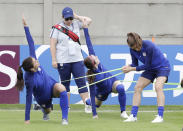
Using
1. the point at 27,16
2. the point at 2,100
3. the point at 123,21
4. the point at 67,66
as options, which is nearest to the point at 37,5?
the point at 27,16

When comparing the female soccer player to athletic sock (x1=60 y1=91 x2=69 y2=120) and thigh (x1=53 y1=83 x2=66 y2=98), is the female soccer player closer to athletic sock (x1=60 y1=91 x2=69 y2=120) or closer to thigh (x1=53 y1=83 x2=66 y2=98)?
thigh (x1=53 y1=83 x2=66 y2=98)

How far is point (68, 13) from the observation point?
9023 mm

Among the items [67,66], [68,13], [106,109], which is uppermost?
[68,13]

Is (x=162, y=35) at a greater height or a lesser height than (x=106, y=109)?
greater

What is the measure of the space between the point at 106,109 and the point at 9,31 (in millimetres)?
6956

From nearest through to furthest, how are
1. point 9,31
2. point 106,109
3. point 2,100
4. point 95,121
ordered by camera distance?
point 95,121
point 106,109
point 2,100
point 9,31

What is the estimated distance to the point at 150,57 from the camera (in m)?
8.05

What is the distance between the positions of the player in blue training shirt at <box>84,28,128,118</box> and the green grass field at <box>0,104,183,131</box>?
23 cm

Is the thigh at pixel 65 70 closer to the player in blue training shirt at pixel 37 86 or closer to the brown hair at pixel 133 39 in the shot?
the player in blue training shirt at pixel 37 86

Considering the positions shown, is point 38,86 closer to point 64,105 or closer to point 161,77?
point 64,105

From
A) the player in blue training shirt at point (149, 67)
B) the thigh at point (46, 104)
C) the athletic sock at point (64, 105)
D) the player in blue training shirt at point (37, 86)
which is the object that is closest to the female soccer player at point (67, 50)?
the player in blue training shirt at point (149, 67)

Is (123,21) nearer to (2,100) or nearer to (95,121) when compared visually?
(2,100)

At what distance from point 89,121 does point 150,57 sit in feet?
4.26

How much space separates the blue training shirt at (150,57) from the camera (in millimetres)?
7992
